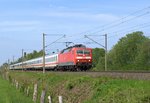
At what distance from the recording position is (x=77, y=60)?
5409 centimetres

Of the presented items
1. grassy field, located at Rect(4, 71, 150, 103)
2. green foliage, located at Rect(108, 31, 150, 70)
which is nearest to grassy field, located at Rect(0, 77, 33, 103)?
grassy field, located at Rect(4, 71, 150, 103)

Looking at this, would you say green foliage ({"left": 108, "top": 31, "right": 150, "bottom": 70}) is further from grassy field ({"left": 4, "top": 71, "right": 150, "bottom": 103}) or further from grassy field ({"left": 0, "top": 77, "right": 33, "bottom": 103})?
grassy field ({"left": 4, "top": 71, "right": 150, "bottom": 103})

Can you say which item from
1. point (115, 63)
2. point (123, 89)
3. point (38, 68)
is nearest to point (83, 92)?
point (123, 89)

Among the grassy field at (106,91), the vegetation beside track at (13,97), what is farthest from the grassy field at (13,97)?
the grassy field at (106,91)

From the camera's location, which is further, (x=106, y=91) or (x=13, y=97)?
(x=13, y=97)

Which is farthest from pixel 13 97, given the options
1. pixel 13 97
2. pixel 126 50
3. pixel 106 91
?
pixel 126 50

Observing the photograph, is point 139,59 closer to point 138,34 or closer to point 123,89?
point 138,34

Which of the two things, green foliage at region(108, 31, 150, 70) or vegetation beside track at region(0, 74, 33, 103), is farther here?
green foliage at region(108, 31, 150, 70)

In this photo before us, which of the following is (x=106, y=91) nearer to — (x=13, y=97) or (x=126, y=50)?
(x=13, y=97)

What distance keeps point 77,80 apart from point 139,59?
80.7 m

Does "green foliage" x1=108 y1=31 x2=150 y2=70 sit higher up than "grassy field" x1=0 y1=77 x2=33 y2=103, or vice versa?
"green foliage" x1=108 y1=31 x2=150 y2=70

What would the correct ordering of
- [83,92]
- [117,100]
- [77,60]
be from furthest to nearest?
1. [77,60]
2. [83,92]
3. [117,100]

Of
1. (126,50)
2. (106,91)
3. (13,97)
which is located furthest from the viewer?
(126,50)

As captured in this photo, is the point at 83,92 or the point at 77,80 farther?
the point at 77,80
